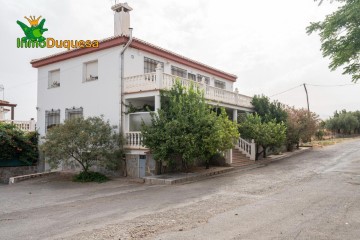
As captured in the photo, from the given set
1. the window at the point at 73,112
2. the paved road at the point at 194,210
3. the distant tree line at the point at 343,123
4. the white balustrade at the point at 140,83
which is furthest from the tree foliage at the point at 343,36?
the distant tree line at the point at 343,123

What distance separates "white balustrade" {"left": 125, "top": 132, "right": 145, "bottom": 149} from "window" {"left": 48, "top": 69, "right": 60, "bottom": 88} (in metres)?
7.57

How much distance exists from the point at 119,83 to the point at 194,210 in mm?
10272

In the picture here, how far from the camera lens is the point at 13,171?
18.3m

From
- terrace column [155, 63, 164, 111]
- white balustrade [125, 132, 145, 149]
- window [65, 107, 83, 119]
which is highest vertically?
terrace column [155, 63, 164, 111]

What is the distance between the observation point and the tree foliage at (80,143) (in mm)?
13891

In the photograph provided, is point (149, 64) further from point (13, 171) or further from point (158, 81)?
point (13, 171)

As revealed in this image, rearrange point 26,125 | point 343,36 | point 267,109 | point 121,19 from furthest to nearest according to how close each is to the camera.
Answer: point 267,109, point 26,125, point 121,19, point 343,36

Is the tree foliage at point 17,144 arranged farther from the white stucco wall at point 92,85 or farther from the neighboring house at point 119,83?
the neighboring house at point 119,83

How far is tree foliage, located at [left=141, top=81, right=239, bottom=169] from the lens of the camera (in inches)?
518

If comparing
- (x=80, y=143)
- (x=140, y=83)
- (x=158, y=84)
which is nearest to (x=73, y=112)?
(x=80, y=143)

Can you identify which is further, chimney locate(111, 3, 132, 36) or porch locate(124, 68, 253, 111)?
chimney locate(111, 3, 132, 36)

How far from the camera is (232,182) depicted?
40.9 ft

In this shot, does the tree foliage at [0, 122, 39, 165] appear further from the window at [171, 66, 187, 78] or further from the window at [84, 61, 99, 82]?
the window at [171, 66, 187, 78]

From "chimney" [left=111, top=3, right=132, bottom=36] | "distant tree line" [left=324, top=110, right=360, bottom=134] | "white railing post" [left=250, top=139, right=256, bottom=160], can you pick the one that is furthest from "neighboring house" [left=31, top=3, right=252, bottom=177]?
"distant tree line" [left=324, top=110, right=360, bottom=134]
